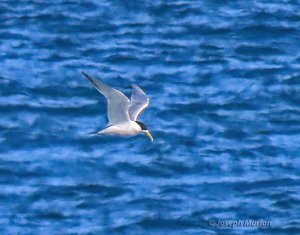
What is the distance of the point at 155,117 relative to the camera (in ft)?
64.7

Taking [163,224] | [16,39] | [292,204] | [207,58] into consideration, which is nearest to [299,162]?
[292,204]

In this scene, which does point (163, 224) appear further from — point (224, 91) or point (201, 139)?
point (224, 91)

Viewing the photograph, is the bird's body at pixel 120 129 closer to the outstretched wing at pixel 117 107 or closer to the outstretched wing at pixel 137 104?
the outstretched wing at pixel 117 107

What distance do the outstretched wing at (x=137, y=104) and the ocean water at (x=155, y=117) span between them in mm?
1353

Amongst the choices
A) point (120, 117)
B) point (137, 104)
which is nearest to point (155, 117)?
point (137, 104)

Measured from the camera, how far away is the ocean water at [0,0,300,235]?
16906 millimetres

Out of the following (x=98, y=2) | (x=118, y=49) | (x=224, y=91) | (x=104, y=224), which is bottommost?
(x=104, y=224)

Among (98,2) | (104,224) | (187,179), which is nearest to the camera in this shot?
(104,224)

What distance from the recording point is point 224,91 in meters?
20.7

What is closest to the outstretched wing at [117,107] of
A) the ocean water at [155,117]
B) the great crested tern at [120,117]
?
the great crested tern at [120,117]

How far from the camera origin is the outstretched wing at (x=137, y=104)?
16172 millimetres

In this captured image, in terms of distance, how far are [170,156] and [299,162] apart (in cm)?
174

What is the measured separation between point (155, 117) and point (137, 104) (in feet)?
10.9

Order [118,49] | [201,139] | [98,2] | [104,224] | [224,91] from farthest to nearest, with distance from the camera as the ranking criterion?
[98,2] < [118,49] < [224,91] < [201,139] < [104,224]
